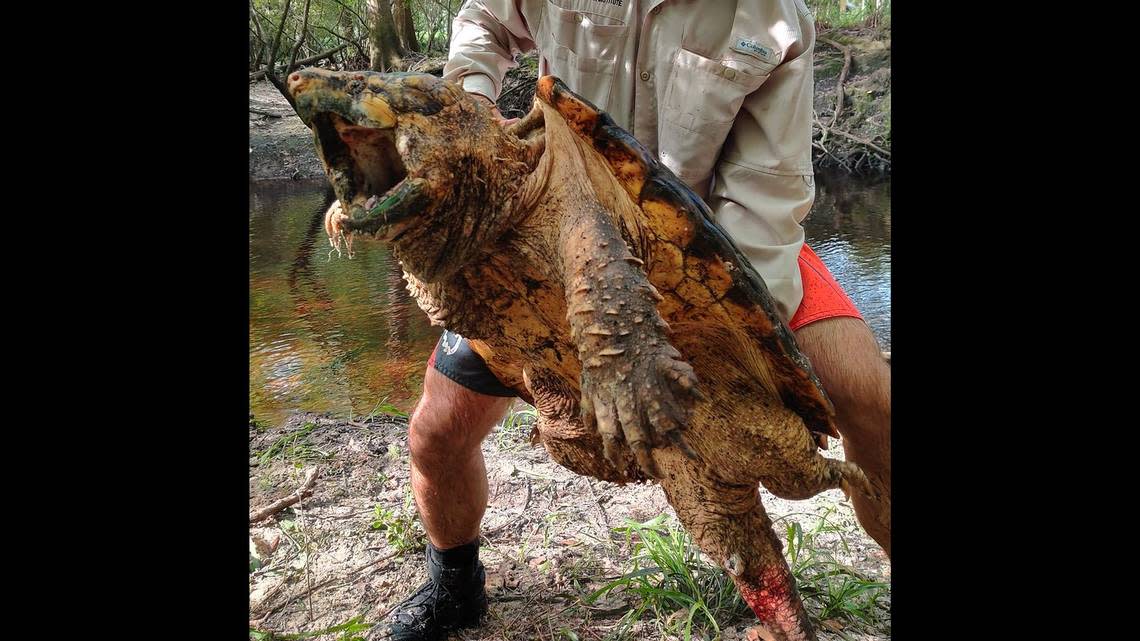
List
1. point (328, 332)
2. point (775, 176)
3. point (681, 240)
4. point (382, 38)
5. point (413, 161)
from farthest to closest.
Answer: point (382, 38) < point (328, 332) < point (775, 176) < point (681, 240) < point (413, 161)

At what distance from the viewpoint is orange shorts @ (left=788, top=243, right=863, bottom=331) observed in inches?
71.9

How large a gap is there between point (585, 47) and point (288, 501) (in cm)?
256

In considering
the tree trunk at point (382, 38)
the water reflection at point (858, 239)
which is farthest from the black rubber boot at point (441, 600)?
the tree trunk at point (382, 38)

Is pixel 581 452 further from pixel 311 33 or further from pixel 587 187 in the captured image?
pixel 311 33

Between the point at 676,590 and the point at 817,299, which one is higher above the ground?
the point at 817,299

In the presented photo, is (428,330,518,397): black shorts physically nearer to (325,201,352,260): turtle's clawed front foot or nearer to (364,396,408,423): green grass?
(325,201,352,260): turtle's clawed front foot

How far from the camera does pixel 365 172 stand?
1.27m

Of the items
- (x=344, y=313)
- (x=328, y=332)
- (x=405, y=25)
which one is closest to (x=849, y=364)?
(x=328, y=332)

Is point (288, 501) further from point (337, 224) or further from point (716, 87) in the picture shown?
point (716, 87)

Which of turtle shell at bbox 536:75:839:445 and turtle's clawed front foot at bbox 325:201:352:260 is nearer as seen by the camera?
turtle's clawed front foot at bbox 325:201:352:260

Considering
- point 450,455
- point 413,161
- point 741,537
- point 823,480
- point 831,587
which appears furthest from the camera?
point 831,587

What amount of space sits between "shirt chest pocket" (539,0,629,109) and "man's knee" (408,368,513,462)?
3.15ft

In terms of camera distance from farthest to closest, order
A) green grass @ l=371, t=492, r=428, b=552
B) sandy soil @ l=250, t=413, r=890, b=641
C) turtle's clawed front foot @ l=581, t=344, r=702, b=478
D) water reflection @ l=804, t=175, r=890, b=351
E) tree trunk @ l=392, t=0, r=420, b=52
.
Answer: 1. tree trunk @ l=392, t=0, r=420, b=52
2. water reflection @ l=804, t=175, r=890, b=351
3. green grass @ l=371, t=492, r=428, b=552
4. sandy soil @ l=250, t=413, r=890, b=641
5. turtle's clawed front foot @ l=581, t=344, r=702, b=478

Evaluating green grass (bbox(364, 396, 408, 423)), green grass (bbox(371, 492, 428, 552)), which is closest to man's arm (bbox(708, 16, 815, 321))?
green grass (bbox(371, 492, 428, 552))
